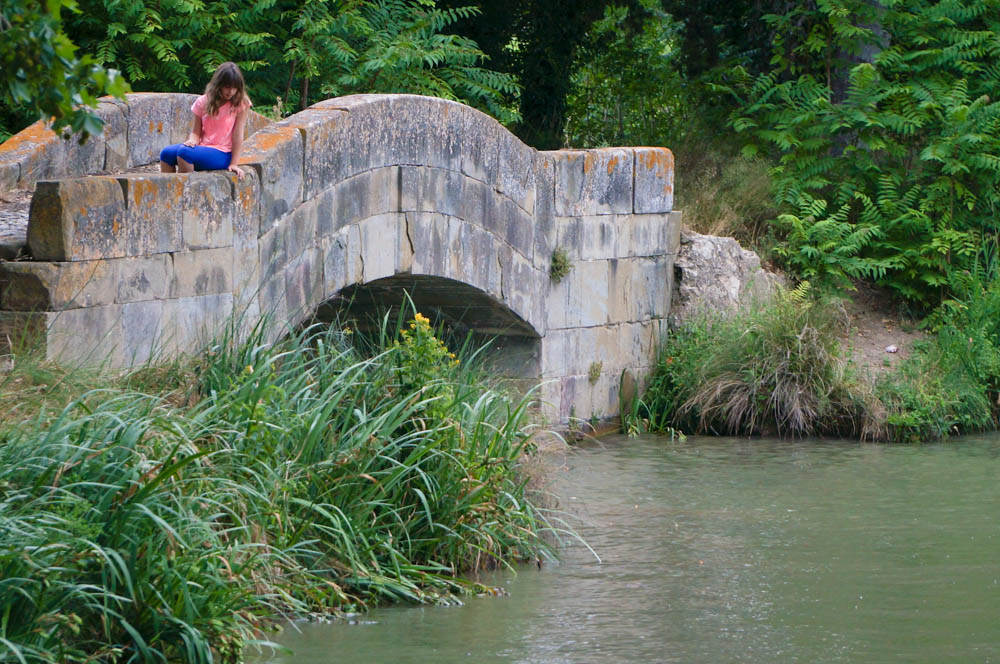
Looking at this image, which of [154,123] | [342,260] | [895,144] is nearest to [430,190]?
[342,260]

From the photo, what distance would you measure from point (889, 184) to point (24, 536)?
10252 millimetres

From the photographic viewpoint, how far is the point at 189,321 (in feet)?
24.2

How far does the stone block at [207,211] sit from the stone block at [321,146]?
0.71 metres

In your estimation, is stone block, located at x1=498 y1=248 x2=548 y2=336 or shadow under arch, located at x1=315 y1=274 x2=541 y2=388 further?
stone block, located at x1=498 y1=248 x2=548 y2=336

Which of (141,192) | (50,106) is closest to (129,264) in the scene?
(141,192)

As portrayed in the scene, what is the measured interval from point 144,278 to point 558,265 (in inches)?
170

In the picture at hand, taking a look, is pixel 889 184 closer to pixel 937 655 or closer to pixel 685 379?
pixel 685 379

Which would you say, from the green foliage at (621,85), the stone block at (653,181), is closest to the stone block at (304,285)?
the stone block at (653,181)

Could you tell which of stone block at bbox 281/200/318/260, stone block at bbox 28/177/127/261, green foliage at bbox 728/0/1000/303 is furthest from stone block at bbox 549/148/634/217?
stone block at bbox 28/177/127/261

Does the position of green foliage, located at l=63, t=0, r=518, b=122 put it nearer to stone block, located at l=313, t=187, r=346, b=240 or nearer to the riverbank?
the riverbank

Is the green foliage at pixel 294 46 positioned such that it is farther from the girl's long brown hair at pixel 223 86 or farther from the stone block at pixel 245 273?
the stone block at pixel 245 273

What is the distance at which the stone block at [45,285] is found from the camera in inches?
255

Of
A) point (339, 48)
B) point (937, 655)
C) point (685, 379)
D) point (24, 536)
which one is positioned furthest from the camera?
point (339, 48)

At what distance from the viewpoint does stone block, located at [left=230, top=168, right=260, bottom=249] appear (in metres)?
7.66
